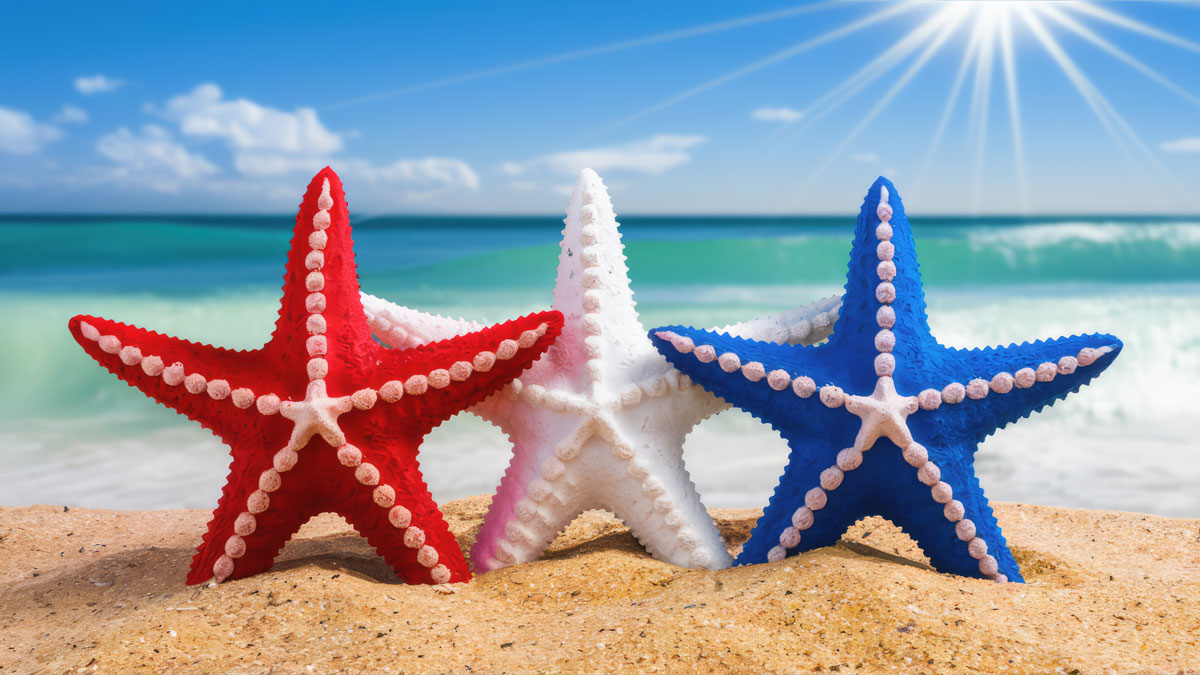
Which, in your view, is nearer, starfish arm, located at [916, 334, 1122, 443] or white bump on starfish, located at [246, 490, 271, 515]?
white bump on starfish, located at [246, 490, 271, 515]

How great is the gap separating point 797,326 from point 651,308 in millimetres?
10677

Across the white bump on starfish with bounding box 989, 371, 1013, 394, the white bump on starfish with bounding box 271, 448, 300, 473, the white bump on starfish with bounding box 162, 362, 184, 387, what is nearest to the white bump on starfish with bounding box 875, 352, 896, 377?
the white bump on starfish with bounding box 989, 371, 1013, 394

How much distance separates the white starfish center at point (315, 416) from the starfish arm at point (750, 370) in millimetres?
1360

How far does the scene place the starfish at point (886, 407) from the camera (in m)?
3.81

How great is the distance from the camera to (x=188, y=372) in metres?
3.90

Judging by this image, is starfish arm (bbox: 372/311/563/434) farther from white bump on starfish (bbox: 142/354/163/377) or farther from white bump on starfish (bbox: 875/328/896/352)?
white bump on starfish (bbox: 875/328/896/352)

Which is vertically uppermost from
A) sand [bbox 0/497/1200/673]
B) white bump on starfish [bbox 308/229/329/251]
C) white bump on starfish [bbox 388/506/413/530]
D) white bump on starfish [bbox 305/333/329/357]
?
white bump on starfish [bbox 308/229/329/251]

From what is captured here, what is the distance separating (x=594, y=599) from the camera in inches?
142

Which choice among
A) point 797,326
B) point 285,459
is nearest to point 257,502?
point 285,459

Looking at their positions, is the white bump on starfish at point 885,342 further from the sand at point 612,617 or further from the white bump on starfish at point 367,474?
the white bump on starfish at point 367,474

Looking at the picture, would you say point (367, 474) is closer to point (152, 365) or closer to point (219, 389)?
point (219, 389)

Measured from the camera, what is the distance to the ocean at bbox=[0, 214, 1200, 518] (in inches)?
281

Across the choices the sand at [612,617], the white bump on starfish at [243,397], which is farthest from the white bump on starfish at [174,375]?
the sand at [612,617]

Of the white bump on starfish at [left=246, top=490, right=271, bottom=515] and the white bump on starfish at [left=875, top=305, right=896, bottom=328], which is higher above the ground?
the white bump on starfish at [left=875, top=305, right=896, bottom=328]
